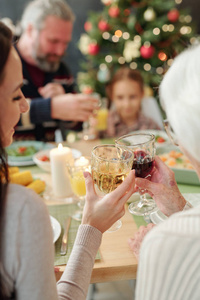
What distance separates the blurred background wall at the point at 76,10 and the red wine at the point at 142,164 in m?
3.58

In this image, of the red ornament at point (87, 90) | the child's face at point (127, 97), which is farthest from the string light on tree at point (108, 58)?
the child's face at point (127, 97)

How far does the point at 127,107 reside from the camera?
9.04ft

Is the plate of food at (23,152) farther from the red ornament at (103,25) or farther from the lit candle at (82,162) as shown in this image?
the red ornament at (103,25)

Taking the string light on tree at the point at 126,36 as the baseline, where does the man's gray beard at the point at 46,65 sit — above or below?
below

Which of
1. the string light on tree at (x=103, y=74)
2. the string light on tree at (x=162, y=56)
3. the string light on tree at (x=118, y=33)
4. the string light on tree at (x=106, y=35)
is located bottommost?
the string light on tree at (x=103, y=74)

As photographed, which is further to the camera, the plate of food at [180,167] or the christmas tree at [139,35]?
the christmas tree at [139,35]

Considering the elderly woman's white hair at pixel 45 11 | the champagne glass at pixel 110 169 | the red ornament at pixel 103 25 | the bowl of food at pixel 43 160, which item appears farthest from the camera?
the red ornament at pixel 103 25

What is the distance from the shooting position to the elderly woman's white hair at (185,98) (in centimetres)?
62

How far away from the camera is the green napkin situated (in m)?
0.96

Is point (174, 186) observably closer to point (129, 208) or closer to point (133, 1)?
point (129, 208)

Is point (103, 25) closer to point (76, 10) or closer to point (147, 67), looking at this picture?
point (147, 67)

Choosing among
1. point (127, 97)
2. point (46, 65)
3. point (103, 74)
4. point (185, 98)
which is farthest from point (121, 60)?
point (185, 98)

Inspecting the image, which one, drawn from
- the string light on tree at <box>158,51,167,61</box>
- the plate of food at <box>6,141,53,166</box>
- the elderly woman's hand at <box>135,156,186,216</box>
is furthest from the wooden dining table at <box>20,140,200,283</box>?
the string light on tree at <box>158,51,167,61</box>

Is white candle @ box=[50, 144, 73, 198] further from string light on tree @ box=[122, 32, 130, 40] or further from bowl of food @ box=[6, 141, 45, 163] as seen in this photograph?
string light on tree @ box=[122, 32, 130, 40]
